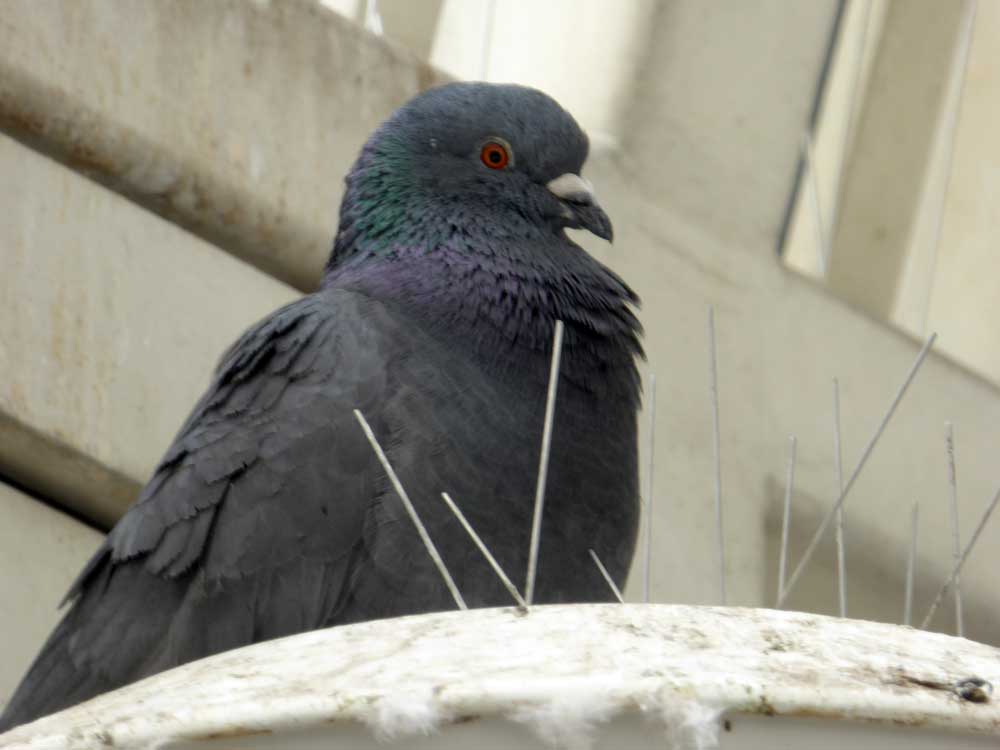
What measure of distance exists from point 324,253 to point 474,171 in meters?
2.16

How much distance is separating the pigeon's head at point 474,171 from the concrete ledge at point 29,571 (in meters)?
1.97

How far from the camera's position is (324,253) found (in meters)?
8.38

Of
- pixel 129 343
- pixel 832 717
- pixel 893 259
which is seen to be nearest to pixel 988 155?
pixel 893 259

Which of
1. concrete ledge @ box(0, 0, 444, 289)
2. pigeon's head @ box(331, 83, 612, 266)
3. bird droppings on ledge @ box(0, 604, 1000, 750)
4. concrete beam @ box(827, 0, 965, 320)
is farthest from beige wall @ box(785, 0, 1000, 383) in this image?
bird droppings on ledge @ box(0, 604, 1000, 750)

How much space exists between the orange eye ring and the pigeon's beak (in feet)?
0.58

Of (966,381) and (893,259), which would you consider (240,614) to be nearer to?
(966,381)

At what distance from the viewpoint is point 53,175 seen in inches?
296

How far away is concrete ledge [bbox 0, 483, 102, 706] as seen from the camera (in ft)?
23.9

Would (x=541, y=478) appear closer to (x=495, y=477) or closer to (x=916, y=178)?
(x=495, y=477)

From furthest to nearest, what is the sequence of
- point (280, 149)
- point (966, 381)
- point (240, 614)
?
point (966, 381)
point (280, 149)
point (240, 614)

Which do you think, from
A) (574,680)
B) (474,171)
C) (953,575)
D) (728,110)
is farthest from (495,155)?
(574,680)

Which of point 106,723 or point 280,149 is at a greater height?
point 280,149

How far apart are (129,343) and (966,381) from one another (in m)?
4.83

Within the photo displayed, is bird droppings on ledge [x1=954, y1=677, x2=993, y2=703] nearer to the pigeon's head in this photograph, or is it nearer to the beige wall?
the pigeon's head
